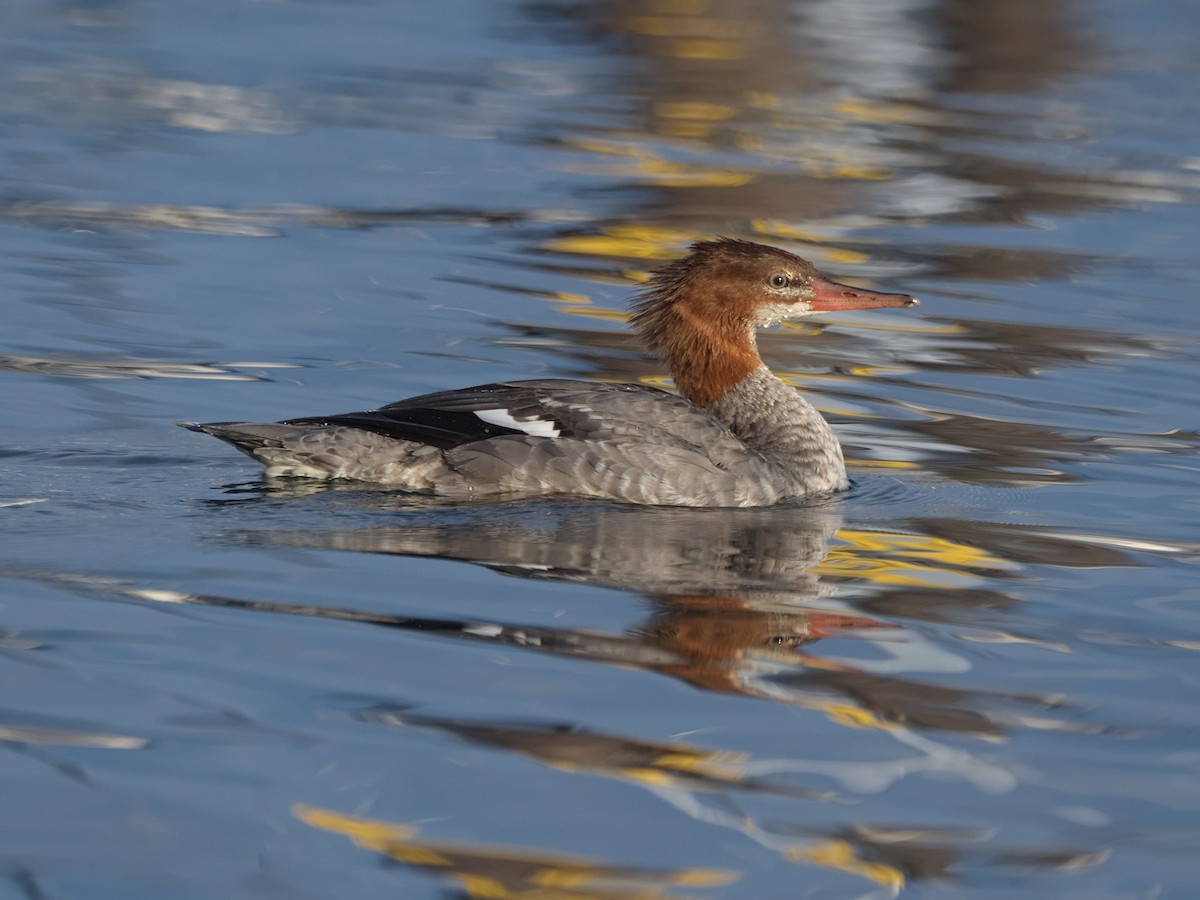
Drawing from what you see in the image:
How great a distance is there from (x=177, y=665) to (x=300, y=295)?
672cm

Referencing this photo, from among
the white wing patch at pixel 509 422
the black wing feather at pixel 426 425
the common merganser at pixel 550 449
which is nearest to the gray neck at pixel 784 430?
the common merganser at pixel 550 449

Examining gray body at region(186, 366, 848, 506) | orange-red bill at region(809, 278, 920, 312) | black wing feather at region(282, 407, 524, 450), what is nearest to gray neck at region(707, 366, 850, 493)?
A: gray body at region(186, 366, 848, 506)

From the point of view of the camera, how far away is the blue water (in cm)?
495

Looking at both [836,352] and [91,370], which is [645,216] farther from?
[91,370]

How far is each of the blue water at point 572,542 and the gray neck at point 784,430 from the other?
0.49 ft

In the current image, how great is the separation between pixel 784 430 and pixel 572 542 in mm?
1612

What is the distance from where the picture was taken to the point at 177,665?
19.3 ft

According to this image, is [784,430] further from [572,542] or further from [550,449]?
[572,542]

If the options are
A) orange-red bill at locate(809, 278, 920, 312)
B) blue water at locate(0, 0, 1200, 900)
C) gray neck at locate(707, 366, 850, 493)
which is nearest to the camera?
blue water at locate(0, 0, 1200, 900)

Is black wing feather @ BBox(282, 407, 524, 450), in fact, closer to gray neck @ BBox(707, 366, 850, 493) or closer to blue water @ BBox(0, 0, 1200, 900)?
blue water @ BBox(0, 0, 1200, 900)

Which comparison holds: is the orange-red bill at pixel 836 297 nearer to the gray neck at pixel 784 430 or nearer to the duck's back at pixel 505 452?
the gray neck at pixel 784 430

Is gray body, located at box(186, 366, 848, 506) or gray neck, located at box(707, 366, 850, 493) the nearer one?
gray body, located at box(186, 366, 848, 506)

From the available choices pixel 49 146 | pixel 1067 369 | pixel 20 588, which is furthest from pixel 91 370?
pixel 49 146

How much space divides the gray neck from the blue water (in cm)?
15
